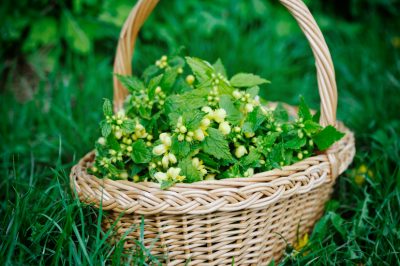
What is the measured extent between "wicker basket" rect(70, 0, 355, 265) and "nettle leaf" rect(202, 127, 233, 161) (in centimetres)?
8

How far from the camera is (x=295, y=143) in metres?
1.27

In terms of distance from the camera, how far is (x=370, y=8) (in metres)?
3.01

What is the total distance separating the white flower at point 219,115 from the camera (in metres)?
1.22

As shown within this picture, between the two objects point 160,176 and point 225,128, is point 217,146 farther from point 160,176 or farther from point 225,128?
point 160,176

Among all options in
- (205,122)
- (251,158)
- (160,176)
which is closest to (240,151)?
(251,158)

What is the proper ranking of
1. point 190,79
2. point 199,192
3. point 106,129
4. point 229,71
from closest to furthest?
1. point 199,192
2. point 106,129
3. point 190,79
4. point 229,71

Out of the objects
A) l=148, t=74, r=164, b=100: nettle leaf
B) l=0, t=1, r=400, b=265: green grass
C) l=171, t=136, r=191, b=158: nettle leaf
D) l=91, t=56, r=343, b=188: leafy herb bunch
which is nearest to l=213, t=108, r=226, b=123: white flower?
l=91, t=56, r=343, b=188: leafy herb bunch

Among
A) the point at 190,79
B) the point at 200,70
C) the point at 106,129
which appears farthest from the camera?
the point at 190,79

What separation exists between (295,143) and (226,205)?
31cm

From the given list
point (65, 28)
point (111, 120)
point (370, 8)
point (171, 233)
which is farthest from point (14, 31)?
point (370, 8)

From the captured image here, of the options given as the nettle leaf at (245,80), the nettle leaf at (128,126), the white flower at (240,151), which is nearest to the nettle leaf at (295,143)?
the white flower at (240,151)

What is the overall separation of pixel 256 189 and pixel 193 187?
17 centimetres

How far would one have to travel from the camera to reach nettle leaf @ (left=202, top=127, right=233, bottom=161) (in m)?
1.18

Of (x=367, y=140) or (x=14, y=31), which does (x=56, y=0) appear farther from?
(x=367, y=140)
